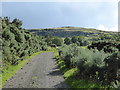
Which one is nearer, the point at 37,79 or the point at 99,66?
the point at 99,66

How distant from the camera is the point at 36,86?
40.5 ft

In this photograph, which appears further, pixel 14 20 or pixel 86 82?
pixel 14 20

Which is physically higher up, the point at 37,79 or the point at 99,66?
the point at 99,66

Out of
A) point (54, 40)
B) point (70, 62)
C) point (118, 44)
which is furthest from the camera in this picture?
point (54, 40)

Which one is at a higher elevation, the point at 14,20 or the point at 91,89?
the point at 14,20

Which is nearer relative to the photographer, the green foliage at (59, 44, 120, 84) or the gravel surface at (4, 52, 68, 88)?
the green foliage at (59, 44, 120, 84)

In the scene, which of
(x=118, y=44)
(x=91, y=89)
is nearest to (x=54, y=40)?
(x=118, y=44)

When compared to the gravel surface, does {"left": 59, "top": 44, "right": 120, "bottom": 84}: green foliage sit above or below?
above

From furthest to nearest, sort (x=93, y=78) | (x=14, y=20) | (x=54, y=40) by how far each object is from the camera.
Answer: (x=54, y=40), (x=14, y=20), (x=93, y=78)

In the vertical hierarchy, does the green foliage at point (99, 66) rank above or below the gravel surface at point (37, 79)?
above

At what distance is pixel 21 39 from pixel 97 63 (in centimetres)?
2263

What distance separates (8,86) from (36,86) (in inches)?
94.1

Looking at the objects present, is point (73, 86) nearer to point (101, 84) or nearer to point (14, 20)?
point (101, 84)

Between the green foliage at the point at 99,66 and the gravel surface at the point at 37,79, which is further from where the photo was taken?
the gravel surface at the point at 37,79
